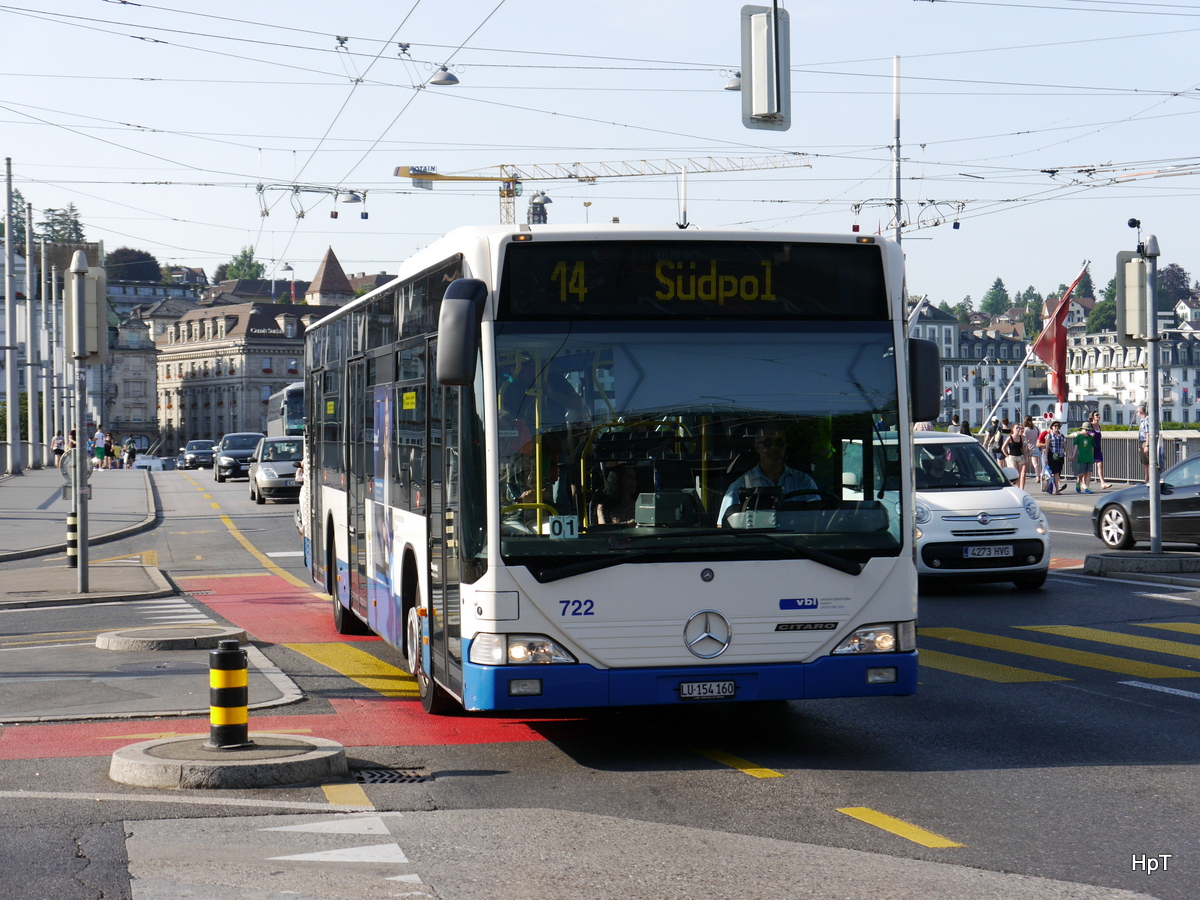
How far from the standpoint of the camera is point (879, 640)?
8156 millimetres

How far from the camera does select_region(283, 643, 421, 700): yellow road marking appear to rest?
1096 cm

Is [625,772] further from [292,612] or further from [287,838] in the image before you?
[292,612]

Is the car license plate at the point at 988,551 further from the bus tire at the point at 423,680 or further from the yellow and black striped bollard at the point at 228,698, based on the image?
the yellow and black striped bollard at the point at 228,698

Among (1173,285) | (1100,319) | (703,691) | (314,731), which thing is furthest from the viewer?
(1173,285)

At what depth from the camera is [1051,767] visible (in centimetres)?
793

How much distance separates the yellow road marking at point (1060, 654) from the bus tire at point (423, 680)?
4.99 metres

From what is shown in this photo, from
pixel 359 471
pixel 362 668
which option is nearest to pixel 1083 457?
pixel 359 471

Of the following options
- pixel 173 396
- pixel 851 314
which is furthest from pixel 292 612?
pixel 173 396

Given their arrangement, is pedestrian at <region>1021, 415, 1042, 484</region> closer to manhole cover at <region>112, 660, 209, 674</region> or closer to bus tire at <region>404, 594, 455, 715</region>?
manhole cover at <region>112, 660, 209, 674</region>

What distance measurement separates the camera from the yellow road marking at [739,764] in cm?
789

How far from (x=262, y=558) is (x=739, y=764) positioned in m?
17.8

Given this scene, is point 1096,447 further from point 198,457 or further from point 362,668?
point 198,457

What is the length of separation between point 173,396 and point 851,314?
15841 centimetres

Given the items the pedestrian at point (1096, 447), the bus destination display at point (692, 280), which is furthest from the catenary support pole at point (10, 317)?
the bus destination display at point (692, 280)
